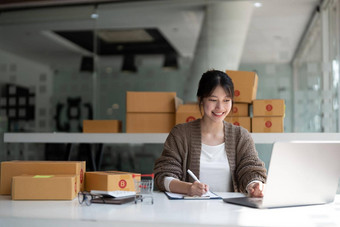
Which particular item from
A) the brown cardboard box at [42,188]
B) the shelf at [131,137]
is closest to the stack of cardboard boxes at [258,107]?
the shelf at [131,137]

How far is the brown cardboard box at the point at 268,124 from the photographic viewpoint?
324 cm

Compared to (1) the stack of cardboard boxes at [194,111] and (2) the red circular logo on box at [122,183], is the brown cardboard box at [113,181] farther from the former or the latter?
(1) the stack of cardboard boxes at [194,111]

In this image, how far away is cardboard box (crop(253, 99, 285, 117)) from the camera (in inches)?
127

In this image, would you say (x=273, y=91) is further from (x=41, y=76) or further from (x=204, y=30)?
(x=41, y=76)

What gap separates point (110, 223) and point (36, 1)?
13.1ft

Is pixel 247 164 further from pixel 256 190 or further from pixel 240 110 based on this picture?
pixel 240 110

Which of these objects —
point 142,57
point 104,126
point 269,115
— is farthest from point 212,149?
point 142,57

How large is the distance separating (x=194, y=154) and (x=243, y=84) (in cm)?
131

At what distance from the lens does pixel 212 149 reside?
2.18m

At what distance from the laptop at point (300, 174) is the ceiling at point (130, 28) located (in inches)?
110

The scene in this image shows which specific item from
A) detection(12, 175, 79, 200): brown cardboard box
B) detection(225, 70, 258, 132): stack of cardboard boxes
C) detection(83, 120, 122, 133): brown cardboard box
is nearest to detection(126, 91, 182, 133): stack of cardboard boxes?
detection(83, 120, 122, 133): brown cardboard box

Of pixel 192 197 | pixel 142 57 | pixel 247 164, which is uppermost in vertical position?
pixel 142 57

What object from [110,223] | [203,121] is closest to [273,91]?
[203,121]

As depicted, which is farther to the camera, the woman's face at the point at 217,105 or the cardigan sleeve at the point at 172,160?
the woman's face at the point at 217,105
